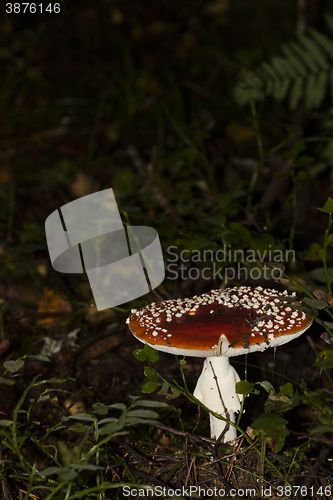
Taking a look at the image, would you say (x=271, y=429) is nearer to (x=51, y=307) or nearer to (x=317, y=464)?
(x=317, y=464)

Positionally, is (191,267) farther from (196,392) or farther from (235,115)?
(235,115)

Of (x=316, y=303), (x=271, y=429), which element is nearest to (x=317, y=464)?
(x=271, y=429)

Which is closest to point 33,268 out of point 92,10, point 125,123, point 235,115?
point 125,123

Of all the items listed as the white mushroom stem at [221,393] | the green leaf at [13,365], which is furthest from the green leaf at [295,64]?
the green leaf at [13,365]

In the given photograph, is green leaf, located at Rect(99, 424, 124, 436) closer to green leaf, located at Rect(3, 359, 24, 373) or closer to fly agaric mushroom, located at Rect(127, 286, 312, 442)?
fly agaric mushroom, located at Rect(127, 286, 312, 442)

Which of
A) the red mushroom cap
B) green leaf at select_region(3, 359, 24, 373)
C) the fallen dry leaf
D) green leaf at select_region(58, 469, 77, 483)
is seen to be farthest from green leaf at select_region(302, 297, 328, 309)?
the fallen dry leaf

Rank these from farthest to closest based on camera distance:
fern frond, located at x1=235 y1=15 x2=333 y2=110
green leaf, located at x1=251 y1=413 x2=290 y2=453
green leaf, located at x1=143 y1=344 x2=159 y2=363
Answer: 1. fern frond, located at x1=235 y1=15 x2=333 y2=110
2. green leaf, located at x1=143 y1=344 x2=159 y2=363
3. green leaf, located at x1=251 y1=413 x2=290 y2=453

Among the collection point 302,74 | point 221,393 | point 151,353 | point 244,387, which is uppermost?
point 302,74

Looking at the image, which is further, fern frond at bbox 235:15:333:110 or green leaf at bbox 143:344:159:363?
fern frond at bbox 235:15:333:110
